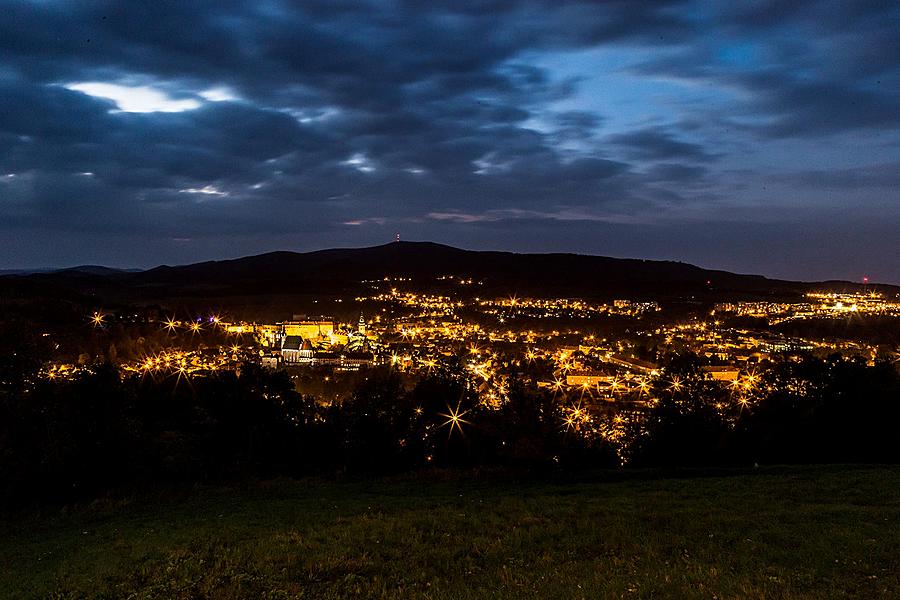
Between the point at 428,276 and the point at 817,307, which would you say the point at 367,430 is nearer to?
the point at 817,307

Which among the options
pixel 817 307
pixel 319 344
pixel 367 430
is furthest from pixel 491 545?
pixel 817 307

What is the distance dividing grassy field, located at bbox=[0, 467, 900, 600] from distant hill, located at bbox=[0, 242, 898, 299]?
106m

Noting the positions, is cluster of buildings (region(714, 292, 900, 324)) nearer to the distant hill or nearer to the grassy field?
the distant hill

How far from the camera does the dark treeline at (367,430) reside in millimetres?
15859

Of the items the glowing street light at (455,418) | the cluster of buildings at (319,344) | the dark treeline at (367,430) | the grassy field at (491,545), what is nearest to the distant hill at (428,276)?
the cluster of buildings at (319,344)

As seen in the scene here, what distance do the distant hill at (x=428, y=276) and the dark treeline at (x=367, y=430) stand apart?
95610 millimetres

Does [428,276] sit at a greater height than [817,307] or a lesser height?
greater

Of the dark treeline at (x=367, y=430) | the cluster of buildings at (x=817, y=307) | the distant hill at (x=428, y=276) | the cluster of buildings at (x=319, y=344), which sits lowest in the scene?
the cluster of buildings at (x=319, y=344)

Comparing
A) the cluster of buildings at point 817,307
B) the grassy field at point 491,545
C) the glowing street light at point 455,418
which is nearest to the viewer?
the grassy field at point 491,545

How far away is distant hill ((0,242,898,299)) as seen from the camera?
4843 inches

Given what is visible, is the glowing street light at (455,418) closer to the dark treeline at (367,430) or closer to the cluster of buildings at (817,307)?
the dark treeline at (367,430)

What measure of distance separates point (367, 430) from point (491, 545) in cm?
1056

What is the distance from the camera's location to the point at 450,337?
7006 centimetres

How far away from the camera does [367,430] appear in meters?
18.4
